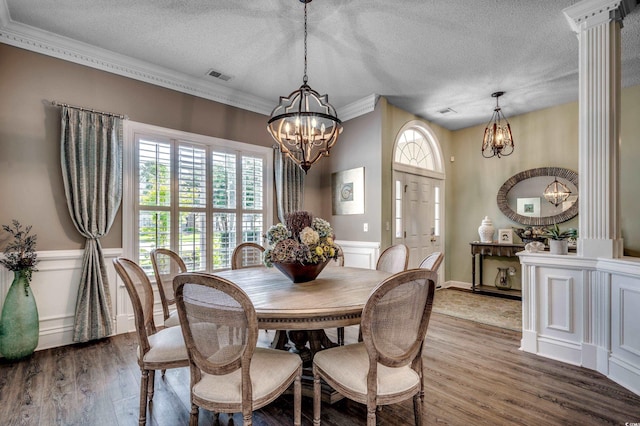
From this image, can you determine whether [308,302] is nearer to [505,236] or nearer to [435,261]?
[435,261]

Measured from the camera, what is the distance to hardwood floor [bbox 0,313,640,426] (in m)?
1.90

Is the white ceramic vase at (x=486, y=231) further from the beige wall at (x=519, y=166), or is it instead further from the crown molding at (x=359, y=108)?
the crown molding at (x=359, y=108)

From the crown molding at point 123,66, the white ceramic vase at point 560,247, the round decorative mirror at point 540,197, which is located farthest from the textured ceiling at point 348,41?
the white ceramic vase at point 560,247

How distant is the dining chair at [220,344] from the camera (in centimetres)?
134

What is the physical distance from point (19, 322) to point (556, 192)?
6.77 metres

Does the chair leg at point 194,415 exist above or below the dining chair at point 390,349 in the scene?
below

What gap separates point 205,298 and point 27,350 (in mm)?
2643

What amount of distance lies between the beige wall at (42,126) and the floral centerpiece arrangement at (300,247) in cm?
229

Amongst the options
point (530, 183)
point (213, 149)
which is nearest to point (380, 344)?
point (213, 149)

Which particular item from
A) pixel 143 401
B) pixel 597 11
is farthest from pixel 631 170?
pixel 143 401

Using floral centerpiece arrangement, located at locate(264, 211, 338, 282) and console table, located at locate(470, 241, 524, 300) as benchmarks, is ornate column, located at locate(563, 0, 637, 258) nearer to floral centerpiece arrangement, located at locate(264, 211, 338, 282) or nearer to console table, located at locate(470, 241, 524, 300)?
floral centerpiece arrangement, located at locate(264, 211, 338, 282)

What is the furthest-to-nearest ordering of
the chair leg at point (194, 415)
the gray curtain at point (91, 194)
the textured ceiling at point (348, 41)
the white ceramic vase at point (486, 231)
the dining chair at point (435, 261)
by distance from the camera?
the white ceramic vase at point (486, 231) → the gray curtain at point (91, 194) → the textured ceiling at point (348, 41) → the dining chair at point (435, 261) → the chair leg at point (194, 415)

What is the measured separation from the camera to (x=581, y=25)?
2633mm

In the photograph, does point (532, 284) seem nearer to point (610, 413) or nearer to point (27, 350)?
point (610, 413)
